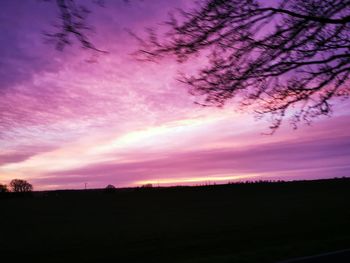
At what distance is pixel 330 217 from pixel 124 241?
1173 centimetres

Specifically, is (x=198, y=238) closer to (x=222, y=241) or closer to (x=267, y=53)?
(x=222, y=241)

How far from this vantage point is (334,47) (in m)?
11.1

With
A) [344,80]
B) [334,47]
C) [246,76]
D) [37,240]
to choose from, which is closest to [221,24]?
[246,76]

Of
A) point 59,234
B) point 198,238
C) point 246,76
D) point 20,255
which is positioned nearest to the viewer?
point 246,76

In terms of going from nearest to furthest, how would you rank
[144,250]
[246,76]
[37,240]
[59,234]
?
1. [246,76]
2. [144,250]
3. [37,240]
4. [59,234]

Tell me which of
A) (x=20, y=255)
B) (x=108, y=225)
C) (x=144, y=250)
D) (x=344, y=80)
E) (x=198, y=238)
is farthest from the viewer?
(x=108, y=225)

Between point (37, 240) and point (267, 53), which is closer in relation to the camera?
point (267, 53)

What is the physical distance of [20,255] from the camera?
18906 millimetres

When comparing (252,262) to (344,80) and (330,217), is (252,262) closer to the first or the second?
(344,80)

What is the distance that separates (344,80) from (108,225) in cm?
1985

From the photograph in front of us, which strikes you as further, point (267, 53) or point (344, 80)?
point (344, 80)

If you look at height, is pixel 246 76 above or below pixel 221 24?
below

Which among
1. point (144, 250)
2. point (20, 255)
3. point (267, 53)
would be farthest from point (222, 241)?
point (267, 53)

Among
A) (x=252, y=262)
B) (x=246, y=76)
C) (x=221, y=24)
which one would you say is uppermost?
(x=221, y=24)
